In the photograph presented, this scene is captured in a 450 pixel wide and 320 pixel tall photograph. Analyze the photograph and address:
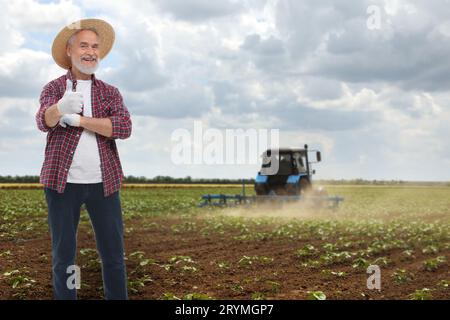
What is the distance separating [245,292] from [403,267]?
3.86 meters

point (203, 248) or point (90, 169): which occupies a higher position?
point (90, 169)

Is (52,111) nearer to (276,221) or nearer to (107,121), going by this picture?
(107,121)

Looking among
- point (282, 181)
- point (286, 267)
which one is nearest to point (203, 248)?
point (286, 267)

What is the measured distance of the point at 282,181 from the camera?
74.4 feet

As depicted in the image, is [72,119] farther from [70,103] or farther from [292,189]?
[292,189]

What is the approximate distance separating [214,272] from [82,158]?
3857 millimetres

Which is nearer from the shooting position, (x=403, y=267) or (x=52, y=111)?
(x=52, y=111)


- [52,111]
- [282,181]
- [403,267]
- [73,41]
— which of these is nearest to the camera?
[52,111]

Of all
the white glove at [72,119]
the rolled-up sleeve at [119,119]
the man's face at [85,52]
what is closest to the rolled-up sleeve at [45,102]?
the white glove at [72,119]

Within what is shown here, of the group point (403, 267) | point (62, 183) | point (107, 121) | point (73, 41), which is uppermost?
point (73, 41)

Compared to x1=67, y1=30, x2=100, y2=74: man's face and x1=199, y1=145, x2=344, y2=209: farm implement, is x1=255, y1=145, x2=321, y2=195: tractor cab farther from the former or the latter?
x1=67, y1=30, x2=100, y2=74: man's face

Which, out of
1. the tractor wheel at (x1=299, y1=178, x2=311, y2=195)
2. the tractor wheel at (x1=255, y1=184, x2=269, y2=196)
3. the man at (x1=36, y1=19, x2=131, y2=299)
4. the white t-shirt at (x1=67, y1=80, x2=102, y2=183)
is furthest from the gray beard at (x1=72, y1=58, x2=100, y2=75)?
the tractor wheel at (x1=255, y1=184, x2=269, y2=196)

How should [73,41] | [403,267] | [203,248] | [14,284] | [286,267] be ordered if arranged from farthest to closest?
[203,248] < [403,267] < [286,267] < [14,284] < [73,41]

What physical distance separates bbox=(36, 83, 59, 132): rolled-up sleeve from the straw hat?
0.35 meters
